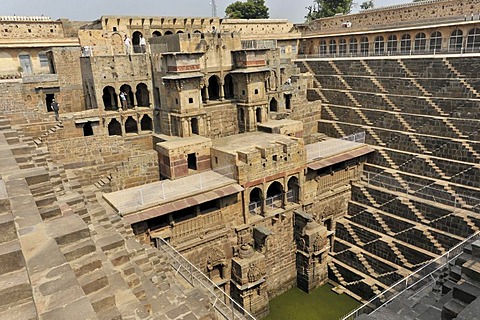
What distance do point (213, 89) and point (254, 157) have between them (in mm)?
8377

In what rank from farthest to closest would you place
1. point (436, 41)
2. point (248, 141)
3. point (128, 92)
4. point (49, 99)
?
1. point (436, 41)
2. point (49, 99)
3. point (128, 92)
4. point (248, 141)

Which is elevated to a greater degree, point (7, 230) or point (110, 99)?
point (110, 99)

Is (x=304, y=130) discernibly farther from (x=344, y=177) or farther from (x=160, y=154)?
(x=160, y=154)

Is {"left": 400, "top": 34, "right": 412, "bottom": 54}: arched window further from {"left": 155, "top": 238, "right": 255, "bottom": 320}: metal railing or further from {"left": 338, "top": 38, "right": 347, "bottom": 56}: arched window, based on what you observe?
{"left": 155, "top": 238, "right": 255, "bottom": 320}: metal railing

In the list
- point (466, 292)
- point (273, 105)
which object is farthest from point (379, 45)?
point (466, 292)

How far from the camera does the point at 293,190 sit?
60.6ft

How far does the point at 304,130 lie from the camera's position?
Answer: 78.5 feet

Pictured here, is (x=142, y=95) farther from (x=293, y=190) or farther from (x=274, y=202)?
(x=293, y=190)

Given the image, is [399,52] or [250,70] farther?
[399,52]

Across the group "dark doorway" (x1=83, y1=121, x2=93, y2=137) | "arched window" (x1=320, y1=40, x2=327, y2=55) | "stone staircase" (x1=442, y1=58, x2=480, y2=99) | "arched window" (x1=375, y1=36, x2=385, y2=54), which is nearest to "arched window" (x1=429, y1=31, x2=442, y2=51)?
"arched window" (x1=375, y1=36, x2=385, y2=54)

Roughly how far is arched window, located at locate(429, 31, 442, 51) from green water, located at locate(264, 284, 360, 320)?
18707mm

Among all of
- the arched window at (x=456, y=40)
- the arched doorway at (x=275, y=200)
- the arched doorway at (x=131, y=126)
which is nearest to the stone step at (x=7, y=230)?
the arched doorway at (x=275, y=200)

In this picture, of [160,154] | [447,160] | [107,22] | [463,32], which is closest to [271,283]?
[160,154]

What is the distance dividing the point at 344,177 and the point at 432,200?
4521 mm
